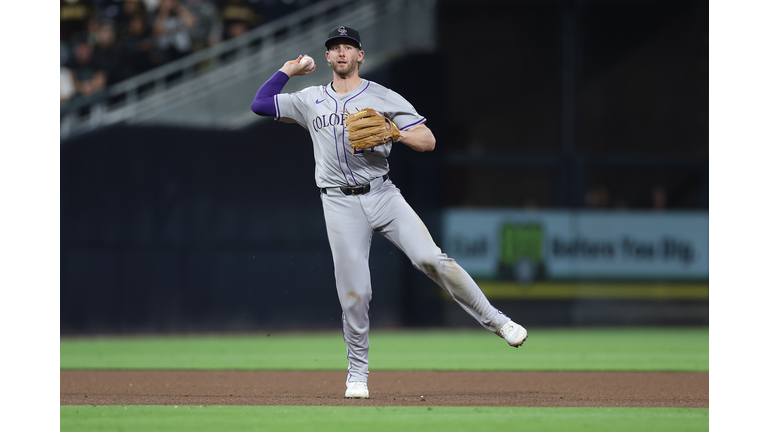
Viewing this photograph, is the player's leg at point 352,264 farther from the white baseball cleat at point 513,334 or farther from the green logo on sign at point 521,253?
the green logo on sign at point 521,253

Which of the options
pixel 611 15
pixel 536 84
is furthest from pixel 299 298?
pixel 611 15

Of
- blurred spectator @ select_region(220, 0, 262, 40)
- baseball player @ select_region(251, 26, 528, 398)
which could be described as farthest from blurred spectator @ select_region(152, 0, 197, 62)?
baseball player @ select_region(251, 26, 528, 398)

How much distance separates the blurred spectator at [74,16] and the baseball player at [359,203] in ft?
24.2

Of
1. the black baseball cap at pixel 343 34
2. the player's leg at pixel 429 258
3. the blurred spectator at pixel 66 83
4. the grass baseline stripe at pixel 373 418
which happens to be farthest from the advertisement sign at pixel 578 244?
the grass baseline stripe at pixel 373 418

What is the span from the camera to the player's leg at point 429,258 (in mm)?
4656

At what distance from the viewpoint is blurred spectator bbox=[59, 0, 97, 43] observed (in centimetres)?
1131

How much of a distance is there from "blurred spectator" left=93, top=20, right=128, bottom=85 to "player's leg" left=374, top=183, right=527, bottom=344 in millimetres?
6988

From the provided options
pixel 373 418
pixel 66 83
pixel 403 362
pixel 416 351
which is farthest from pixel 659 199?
pixel 373 418

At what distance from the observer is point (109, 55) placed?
1095 cm

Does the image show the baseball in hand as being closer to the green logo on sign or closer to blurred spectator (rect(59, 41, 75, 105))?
blurred spectator (rect(59, 41, 75, 105))

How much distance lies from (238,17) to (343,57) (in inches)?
277

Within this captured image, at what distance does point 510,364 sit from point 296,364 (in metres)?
1.66

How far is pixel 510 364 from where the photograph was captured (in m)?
7.14

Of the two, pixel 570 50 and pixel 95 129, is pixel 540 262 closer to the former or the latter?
pixel 570 50
